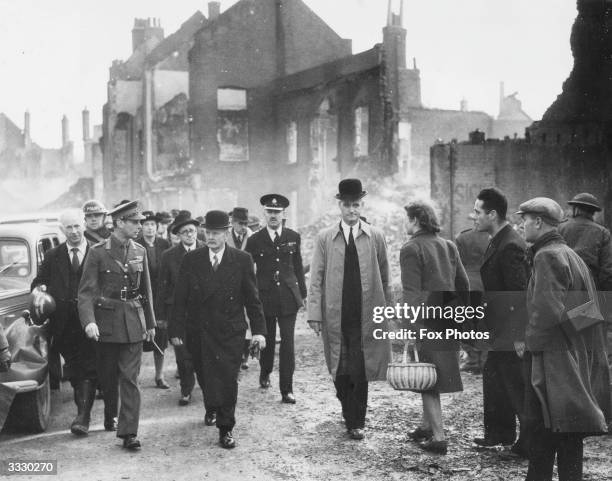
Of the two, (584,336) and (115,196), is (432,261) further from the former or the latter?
(115,196)

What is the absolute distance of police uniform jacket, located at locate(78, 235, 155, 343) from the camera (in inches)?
241

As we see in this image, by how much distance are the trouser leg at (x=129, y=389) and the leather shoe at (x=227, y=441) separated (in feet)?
2.42

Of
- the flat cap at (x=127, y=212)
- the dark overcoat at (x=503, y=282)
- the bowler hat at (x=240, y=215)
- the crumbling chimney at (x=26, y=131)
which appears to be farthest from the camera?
the crumbling chimney at (x=26, y=131)

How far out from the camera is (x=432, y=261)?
5969 millimetres

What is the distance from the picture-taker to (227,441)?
6062 mm

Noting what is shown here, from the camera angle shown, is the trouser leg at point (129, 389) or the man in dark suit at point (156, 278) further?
the man in dark suit at point (156, 278)

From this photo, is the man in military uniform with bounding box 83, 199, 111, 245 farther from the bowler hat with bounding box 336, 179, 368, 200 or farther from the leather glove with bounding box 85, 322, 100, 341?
the bowler hat with bounding box 336, 179, 368, 200

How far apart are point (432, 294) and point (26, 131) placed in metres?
75.6

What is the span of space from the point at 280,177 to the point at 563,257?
2957 centimetres

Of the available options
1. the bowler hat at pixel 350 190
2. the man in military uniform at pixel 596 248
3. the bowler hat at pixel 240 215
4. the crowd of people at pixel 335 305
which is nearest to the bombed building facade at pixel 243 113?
the bowler hat at pixel 240 215

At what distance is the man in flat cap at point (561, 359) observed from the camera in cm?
434

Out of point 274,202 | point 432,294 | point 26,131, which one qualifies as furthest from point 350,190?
point 26,131

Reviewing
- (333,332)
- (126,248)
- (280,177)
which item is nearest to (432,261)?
(333,332)

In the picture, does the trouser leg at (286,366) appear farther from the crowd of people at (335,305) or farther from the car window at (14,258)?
the car window at (14,258)
